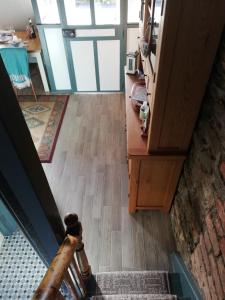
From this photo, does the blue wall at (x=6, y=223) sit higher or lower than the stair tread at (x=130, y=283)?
higher

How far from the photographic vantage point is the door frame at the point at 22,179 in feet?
2.09

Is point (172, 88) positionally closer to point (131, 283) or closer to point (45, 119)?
point (131, 283)

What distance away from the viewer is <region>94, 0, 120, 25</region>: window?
9.96ft

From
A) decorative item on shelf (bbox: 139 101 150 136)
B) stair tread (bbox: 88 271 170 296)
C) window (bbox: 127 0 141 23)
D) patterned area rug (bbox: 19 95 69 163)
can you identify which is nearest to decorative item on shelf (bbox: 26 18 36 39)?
patterned area rug (bbox: 19 95 69 163)

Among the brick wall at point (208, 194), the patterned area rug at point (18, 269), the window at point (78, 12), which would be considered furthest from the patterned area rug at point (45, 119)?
the brick wall at point (208, 194)

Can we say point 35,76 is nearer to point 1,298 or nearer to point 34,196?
point 1,298

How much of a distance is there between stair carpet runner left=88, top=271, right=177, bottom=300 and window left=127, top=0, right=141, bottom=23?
3230 mm

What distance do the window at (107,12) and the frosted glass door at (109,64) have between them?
0.28 m

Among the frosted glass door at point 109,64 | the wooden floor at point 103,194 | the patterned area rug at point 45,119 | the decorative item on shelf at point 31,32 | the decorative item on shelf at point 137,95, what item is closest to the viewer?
the wooden floor at point 103,194

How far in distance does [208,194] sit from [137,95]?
4.41ft

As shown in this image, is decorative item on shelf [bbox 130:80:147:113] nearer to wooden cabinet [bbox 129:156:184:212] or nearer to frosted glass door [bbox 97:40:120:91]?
wooden cabinet [bbox 129:156:184:212]

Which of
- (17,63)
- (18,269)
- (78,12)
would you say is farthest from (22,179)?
(78,12)

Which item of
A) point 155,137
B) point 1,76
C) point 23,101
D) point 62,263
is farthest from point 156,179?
point 23,101

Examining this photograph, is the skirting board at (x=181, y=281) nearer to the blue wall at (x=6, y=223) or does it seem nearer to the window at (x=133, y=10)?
the blue wall at (x=6, y=223)
